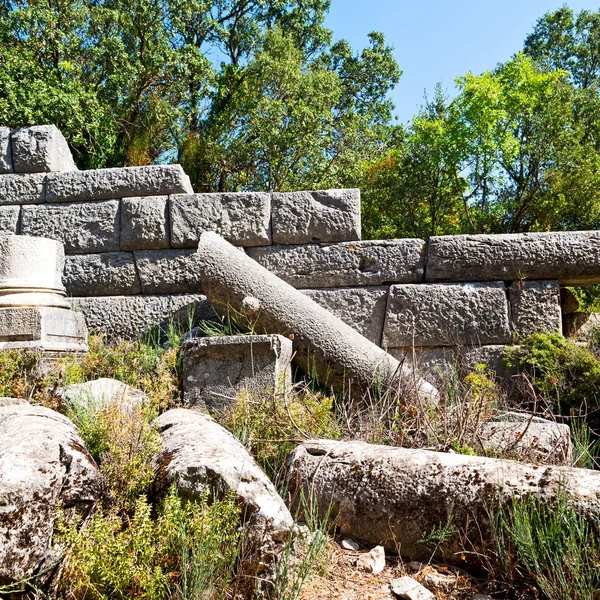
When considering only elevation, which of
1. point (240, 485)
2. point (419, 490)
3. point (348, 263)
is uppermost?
→ point (348, 263)

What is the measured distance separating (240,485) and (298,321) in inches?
116

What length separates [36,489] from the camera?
253 centimetres

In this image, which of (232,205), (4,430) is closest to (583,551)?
(4,430)

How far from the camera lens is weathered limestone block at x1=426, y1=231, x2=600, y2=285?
20.4 ft

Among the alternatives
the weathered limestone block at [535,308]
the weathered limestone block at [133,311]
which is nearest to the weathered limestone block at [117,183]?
the weathered limestone block at [133,311]

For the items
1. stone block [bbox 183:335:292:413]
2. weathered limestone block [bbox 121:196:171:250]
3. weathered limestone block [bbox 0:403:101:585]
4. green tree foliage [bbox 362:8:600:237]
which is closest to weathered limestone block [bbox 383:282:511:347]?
stone block [bbox 183:335:292:413]

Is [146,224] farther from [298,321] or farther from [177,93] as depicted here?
[177,93]

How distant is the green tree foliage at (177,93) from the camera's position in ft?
38.1

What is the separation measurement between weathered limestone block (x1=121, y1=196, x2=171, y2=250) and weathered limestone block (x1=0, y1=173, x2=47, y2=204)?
3.44ft

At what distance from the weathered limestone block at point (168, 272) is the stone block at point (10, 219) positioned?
57.5 inches

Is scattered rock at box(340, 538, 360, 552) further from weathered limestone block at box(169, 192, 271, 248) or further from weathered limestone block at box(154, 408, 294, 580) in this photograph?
weathered limestone block at box(169, 192, 271, 248)

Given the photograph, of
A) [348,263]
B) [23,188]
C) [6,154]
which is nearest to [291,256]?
[348,263]

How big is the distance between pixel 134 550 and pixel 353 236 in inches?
180

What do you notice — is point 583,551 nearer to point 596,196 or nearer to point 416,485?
point 416,485
